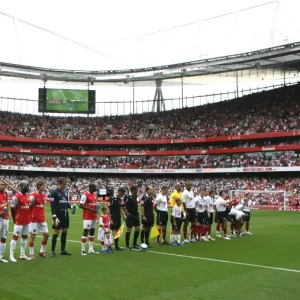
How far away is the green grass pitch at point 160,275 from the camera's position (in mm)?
8656

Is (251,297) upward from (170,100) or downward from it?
downward

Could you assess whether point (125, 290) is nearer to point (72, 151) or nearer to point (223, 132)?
point (223, 132)

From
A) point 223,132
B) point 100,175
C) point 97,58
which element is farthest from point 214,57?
point 100,175

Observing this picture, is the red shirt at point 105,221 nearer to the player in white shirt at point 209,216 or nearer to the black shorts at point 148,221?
the black shorts at point 148,221

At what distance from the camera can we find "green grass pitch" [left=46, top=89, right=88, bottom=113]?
220 ft

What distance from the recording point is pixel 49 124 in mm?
74000

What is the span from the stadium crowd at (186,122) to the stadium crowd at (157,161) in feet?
10.2

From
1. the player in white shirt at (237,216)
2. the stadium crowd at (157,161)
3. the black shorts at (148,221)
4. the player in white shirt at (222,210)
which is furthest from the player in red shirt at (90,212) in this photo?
the stadium crowd at (157,161)

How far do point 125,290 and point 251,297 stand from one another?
244 cm

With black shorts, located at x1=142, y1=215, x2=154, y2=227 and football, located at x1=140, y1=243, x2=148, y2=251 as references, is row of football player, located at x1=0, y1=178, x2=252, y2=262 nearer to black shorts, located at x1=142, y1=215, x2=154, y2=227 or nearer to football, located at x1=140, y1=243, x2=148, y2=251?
black shorts, located at x1=142, y1=215, x2=154, y2=227

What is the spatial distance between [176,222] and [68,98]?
2125 inches

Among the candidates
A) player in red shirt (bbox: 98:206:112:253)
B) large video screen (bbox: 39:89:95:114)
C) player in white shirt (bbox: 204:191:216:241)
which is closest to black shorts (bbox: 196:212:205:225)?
player in white shirt (bbox: 204:191:216:241)

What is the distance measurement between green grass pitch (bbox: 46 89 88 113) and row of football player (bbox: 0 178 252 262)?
51.5 metres

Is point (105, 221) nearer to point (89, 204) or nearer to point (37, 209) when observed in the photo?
point (89, 204)
